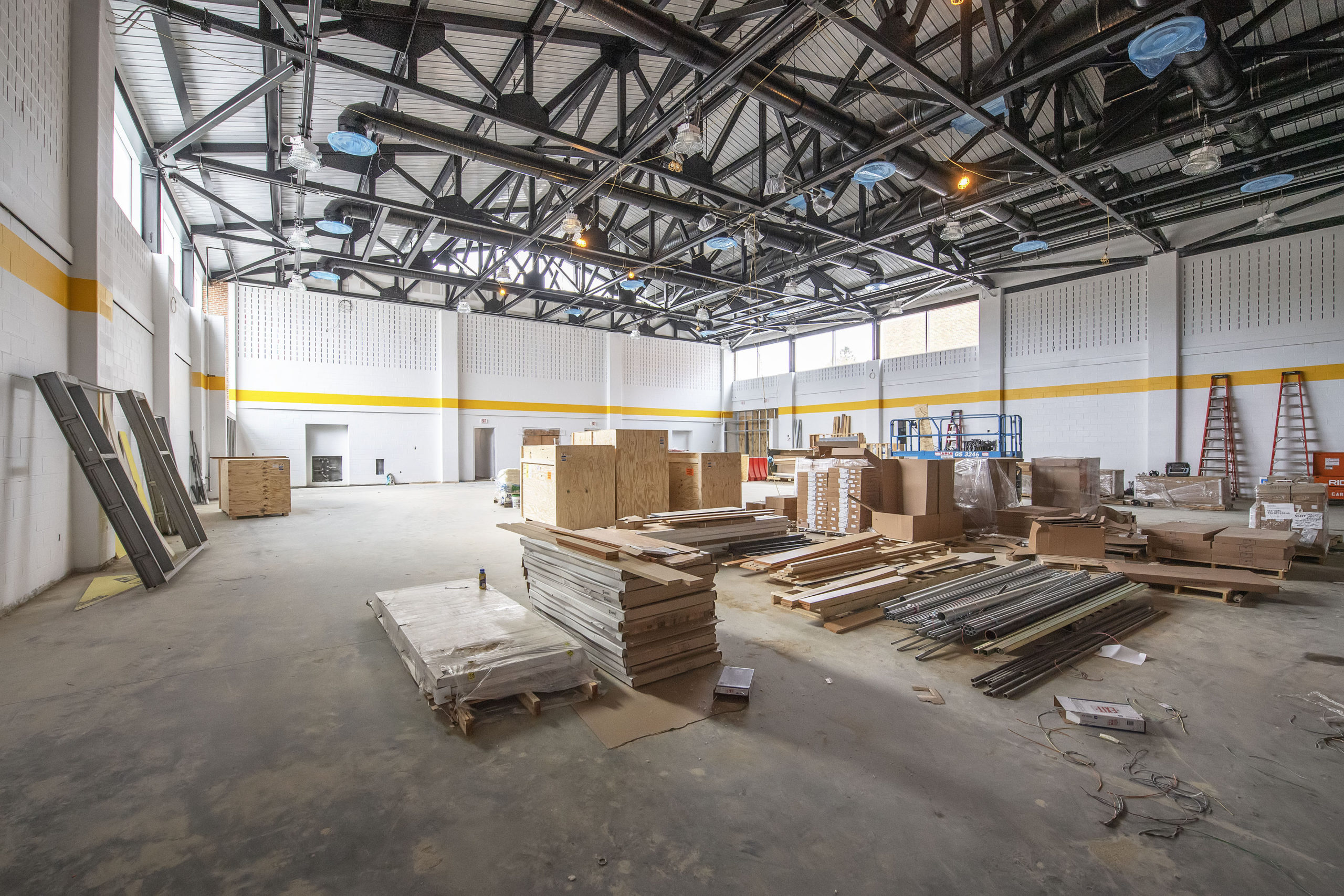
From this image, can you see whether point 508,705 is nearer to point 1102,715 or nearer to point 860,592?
point 860,592

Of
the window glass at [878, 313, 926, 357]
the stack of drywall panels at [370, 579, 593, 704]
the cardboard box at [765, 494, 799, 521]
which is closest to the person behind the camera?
the stack of drywall panels at [370, 579, 593, 704]

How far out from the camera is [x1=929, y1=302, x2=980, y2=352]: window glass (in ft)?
55.0

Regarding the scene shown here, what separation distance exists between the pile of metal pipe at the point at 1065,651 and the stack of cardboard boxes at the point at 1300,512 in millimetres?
3784

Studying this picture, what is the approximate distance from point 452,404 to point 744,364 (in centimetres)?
1351

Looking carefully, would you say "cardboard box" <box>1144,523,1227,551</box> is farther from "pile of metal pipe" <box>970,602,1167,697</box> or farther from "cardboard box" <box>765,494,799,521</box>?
"cardboard box" <box>765,494,799,521</box>

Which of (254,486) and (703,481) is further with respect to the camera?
(254,486)

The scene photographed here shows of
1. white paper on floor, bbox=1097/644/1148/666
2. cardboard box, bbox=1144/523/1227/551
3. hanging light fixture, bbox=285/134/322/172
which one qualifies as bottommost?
white paper on floor, bbox=1097/644/1148/666

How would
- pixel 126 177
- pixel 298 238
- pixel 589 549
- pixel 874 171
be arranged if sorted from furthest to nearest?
pixel 298 238 → pixel 126 177 → pixel 874 171 → pixel 589 549

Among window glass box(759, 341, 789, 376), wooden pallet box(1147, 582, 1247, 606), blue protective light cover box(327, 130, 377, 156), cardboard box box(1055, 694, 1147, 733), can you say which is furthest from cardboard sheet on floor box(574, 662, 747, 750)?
window glass box(759, 341, 789, 376)

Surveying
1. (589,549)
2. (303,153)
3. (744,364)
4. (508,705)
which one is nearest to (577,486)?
(589,549)

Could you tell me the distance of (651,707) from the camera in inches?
112

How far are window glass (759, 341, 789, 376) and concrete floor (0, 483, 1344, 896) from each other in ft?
66.8

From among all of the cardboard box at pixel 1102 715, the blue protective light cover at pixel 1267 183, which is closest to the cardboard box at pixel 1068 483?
the blue protective light cover at pixel 1267 183

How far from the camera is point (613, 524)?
23.2 ft
